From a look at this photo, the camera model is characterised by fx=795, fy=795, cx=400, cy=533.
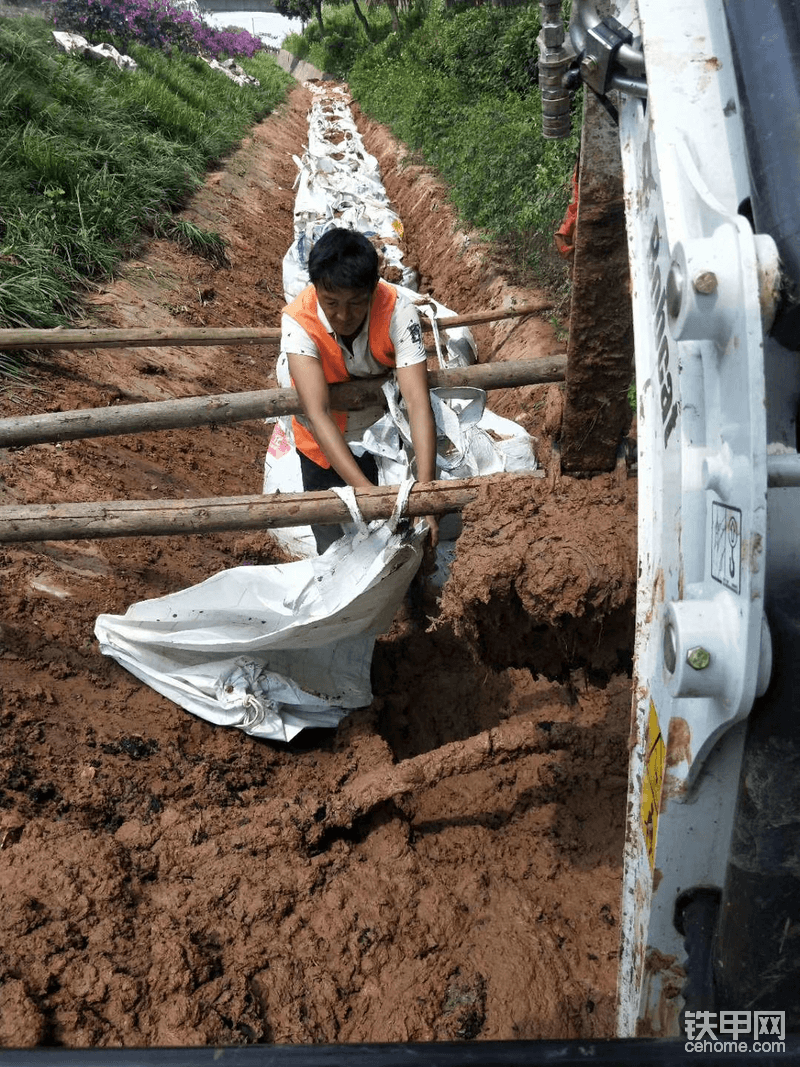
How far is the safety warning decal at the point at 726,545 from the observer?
35.8 inches

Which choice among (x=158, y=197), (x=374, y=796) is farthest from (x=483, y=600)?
(x=158, y=197)

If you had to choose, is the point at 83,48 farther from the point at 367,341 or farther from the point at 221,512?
the point at 221,512

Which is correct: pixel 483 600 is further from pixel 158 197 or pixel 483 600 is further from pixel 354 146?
pixel 354 146

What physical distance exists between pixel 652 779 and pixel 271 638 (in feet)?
6.04

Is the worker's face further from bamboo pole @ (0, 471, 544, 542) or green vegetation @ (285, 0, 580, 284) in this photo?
green vegetation @ (285, 0, 580, 284)

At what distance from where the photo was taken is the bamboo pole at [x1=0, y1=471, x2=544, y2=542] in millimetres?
2291

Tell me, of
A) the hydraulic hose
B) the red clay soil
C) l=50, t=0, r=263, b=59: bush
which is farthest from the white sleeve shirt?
l=50, t=0, r=263, b=59: bush

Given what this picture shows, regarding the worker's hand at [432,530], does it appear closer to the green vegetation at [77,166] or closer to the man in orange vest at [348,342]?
the man in orange vest at [348,342]

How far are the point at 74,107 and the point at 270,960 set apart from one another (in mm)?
8717

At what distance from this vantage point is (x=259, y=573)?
2879 mm

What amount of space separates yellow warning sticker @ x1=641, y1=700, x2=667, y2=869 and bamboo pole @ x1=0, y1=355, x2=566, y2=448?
86.9 inches

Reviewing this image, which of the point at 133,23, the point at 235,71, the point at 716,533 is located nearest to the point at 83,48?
the point at 133,23

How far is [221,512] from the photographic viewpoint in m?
2.38

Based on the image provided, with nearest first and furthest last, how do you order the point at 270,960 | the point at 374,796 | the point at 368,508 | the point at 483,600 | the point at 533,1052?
the point at 533,1052 < the point at 483,600 < the point at 270,960 < the point at 368,508 < the point at 374,796
